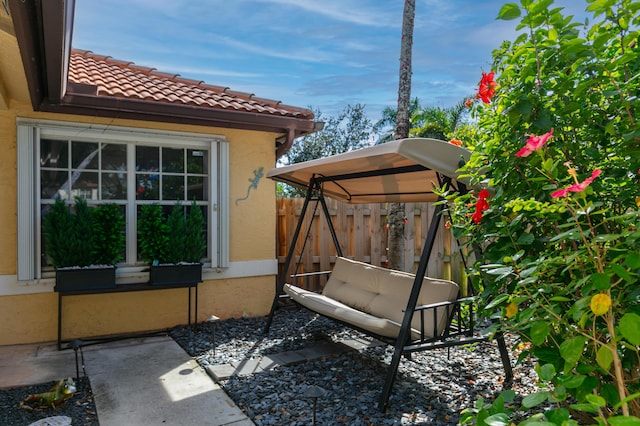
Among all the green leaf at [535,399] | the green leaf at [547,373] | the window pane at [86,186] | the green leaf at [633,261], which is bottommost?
the green leaf at [535,399]

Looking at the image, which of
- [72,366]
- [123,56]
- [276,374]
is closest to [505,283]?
[276,374]

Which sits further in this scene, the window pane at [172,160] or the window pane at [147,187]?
the window pane at [172,160]

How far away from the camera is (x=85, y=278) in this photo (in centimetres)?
493

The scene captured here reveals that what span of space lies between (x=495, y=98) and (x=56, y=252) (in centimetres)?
487

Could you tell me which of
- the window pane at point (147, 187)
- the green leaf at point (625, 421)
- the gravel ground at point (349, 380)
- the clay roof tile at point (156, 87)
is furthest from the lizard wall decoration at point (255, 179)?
the green leaf at point (625, 421)

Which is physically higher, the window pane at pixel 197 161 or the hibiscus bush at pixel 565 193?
the window pane at pixel 197 161

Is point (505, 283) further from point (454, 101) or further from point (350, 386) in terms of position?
point (454, 101)

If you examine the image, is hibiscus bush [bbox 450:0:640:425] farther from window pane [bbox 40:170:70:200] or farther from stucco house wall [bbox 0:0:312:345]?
window pane [bbox 40:170:70:200]

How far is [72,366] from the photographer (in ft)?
14.5

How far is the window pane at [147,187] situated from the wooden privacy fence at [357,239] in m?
2.22

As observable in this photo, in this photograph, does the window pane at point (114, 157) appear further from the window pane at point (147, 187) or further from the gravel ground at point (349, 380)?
the gravel ground at point (349, 380)

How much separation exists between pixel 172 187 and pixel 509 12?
515cm

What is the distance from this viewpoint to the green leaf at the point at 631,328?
1179 mm

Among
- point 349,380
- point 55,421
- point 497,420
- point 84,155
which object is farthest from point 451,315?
point 84,155
